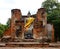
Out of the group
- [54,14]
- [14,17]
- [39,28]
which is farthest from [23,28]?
[54,14]

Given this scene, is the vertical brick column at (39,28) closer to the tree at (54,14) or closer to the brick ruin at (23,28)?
the brick ruin at (23,28)

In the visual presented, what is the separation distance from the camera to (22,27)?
23375 millimetres

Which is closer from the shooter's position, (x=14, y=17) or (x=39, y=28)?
(x=39, y=28)

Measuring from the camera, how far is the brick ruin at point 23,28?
22.7 m

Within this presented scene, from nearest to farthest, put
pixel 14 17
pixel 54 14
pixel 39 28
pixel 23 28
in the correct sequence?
pixel 39 28, pixel 23 28, pixel 14 17, pixel 54 14

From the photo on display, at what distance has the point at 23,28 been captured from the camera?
76.8ft

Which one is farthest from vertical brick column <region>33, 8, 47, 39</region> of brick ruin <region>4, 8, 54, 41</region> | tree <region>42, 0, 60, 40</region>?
tree <region>42, 0, 60, 40</region>

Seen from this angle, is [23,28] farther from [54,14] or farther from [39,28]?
[54,14]

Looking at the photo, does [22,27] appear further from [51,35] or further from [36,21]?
[51,35]

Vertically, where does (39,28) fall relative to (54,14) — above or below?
below

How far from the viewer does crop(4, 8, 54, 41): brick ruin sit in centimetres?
2267

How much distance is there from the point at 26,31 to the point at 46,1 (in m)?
10.1

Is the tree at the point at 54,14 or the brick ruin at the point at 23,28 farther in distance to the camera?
the tree at the point at 54,14

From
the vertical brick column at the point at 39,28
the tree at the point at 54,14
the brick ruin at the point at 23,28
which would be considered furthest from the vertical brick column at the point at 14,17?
the tree at the point at 54,14
